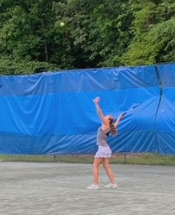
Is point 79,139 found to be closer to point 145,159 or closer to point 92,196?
point 145,159

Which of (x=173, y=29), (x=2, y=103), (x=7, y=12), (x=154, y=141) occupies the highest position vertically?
(x=7, y=12)

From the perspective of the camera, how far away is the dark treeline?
24.6 meters

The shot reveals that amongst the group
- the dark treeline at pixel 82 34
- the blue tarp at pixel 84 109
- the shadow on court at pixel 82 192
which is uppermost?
the dark treeline at pixel 82 34

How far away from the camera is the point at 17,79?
18.9m

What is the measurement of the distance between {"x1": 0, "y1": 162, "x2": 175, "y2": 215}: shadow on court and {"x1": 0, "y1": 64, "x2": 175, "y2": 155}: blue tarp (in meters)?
→ 1.03

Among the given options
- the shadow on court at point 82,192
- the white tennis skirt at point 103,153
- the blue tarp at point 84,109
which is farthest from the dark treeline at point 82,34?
the white tennis skirt at point 103,153

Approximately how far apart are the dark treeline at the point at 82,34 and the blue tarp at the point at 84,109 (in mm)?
6394

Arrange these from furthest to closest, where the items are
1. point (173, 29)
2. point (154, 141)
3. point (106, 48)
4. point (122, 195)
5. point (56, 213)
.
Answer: point (106, 48)
point (173, 29)
point (154, 141)
point (122, 195)
point (56, 213)

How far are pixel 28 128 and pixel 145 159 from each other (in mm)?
4005

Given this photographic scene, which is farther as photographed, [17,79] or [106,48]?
[106,48]

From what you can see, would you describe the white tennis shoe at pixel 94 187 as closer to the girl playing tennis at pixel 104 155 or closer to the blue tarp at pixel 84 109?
the girl playing tennis at pixel 104 155

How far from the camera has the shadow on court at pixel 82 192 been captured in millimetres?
8945

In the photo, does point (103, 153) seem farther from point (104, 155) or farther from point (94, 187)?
point (94, 187)

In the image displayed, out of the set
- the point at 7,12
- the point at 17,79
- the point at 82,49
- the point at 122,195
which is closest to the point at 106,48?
the point at 82,49
